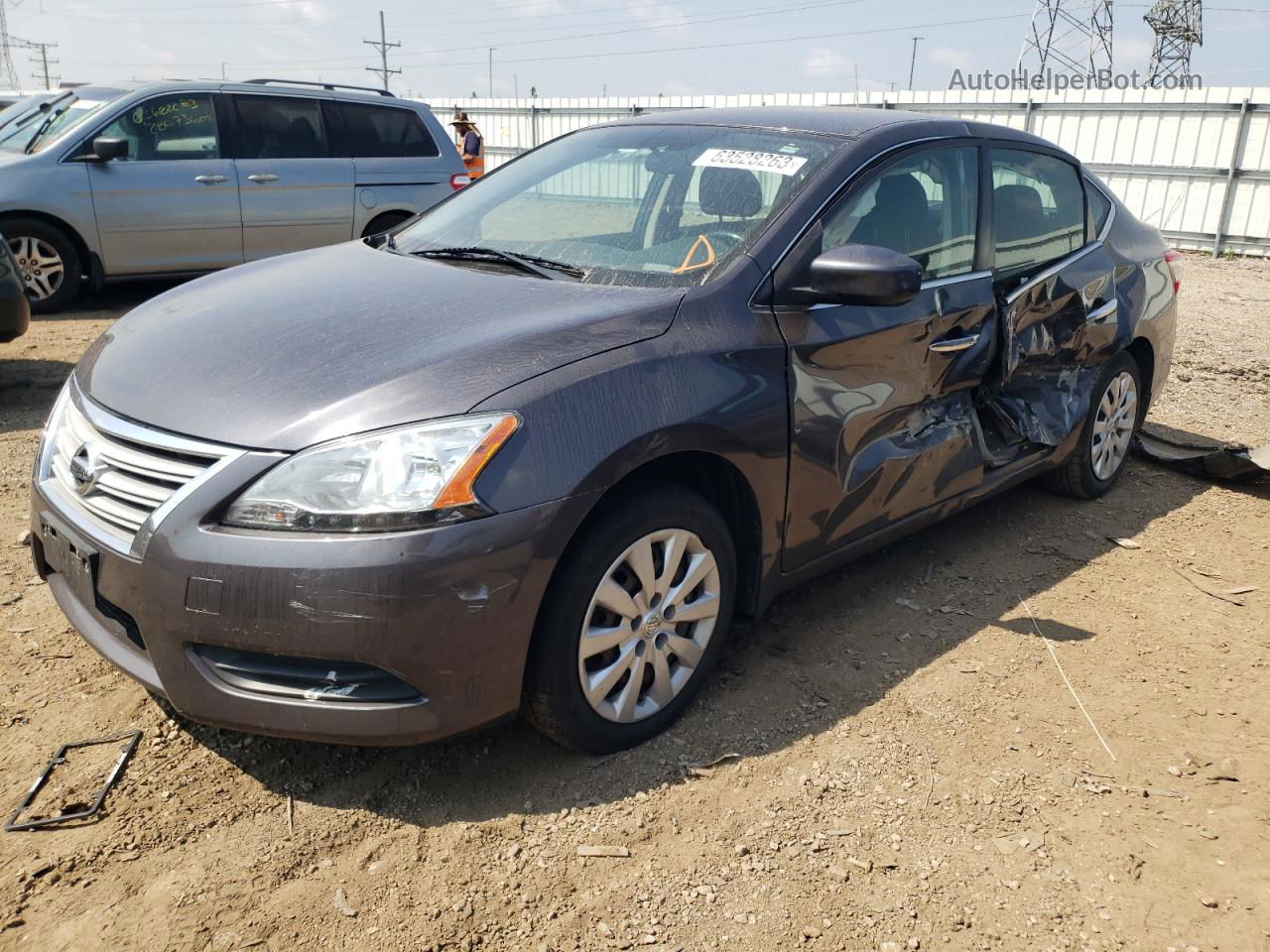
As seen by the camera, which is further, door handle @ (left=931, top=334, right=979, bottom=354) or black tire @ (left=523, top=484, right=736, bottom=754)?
door handle @ (left=931, top=334, right=979, bottom=354)

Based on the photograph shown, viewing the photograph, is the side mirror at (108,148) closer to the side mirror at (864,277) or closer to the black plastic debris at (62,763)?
the black plastic debris at (62,763)

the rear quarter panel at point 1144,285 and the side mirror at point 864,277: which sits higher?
the side mirror at point 864,277

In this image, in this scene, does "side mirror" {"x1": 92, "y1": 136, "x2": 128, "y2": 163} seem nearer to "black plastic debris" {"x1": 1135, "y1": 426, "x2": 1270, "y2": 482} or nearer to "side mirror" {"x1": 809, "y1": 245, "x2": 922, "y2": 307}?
"side mirror" {"x1": 809, "y1": 245, "x2": 922, "y2": 307}

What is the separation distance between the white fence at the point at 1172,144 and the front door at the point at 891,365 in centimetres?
1076

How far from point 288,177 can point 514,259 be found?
246 inches

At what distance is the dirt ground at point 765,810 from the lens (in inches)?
86.0


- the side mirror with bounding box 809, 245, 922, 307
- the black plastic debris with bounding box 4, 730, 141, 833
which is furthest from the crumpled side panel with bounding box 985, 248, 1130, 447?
the black plastic debris with bounding box 4, 730, 141, 833

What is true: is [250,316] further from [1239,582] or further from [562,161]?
[1239,582]

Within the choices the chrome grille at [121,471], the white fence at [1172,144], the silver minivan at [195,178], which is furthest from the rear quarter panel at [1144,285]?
the white fence at [1172,144]

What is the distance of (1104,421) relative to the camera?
4.70 m

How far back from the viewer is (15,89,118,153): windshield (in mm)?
7848

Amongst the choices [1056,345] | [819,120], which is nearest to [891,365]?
[819,120]

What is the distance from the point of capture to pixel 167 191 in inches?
313

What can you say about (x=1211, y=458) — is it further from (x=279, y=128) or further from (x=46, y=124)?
(x=46, y=124)
